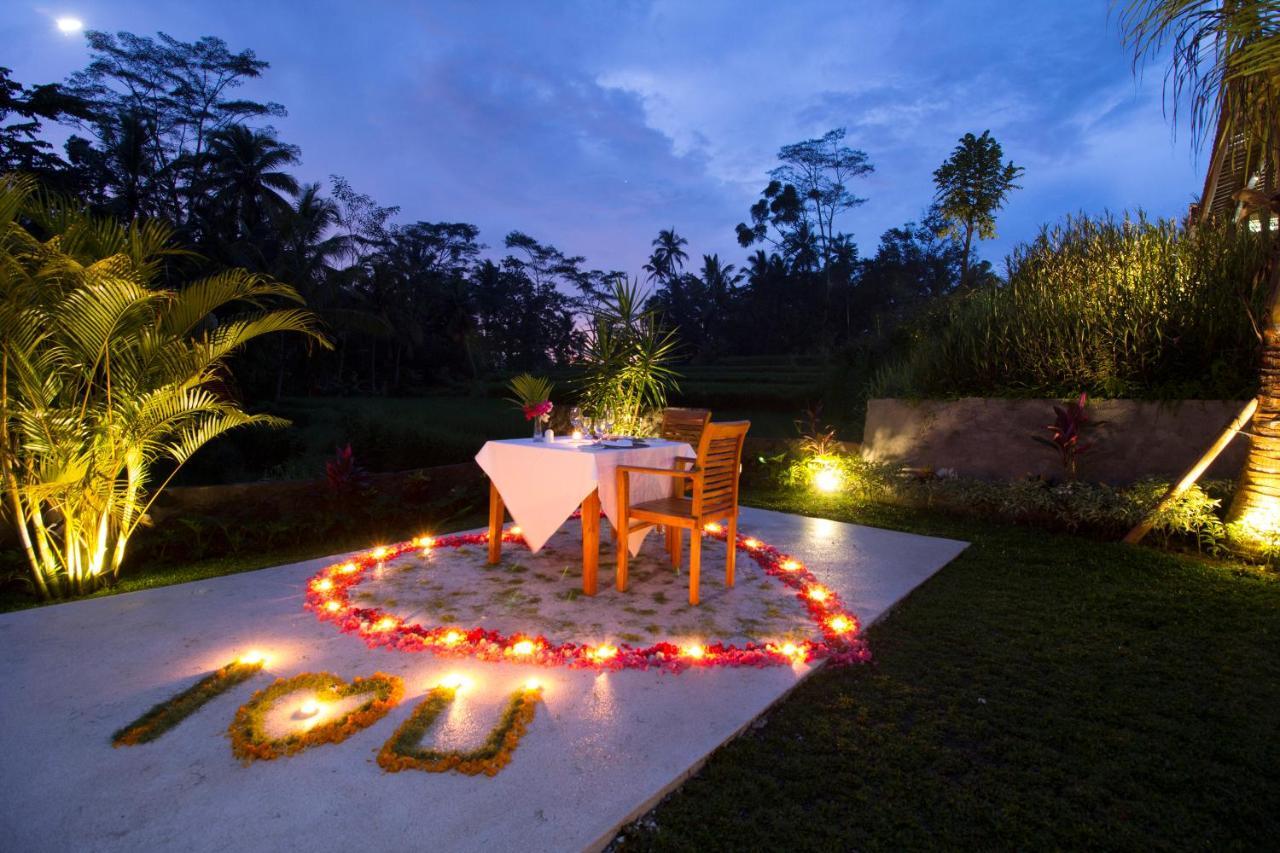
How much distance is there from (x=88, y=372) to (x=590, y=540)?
2757 millimetres

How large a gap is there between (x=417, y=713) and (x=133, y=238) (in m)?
3.19

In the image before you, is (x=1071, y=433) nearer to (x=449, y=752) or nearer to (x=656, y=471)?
(x=656, y=471)

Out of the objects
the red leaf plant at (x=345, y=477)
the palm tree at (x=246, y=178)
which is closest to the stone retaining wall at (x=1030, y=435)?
the red leaf plant at (x=345, y=477)

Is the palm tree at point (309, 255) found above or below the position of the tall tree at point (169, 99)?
below

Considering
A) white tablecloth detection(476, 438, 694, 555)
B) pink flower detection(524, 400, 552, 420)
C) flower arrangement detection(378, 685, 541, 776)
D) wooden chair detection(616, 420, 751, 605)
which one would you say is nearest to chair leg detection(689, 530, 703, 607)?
wooden chair detection(616, 420, 751, 605)

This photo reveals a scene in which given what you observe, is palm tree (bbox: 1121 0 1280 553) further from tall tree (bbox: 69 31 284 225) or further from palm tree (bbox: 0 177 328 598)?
tall tree (bbox: 69 31 284 225)

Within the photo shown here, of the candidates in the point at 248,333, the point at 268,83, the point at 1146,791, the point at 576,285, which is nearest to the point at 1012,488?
the point at 1146,791

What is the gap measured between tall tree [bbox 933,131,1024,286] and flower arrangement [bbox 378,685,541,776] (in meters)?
13.5

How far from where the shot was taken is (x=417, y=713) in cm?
201

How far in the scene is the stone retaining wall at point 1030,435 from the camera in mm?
5051

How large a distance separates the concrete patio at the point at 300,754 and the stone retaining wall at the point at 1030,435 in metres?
4.00

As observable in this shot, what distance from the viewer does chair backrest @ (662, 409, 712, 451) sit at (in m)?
4.74

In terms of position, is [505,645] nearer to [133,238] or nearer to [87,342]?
[87,342]

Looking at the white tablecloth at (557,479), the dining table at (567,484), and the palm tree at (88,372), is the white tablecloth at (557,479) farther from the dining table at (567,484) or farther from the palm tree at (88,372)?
the palm tree at (88,372)
